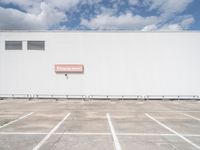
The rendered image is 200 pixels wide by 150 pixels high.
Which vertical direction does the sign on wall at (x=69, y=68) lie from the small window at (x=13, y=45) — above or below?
below

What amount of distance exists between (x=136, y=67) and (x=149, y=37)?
3.78 m

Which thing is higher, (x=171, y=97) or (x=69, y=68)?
(x=69, y=68)

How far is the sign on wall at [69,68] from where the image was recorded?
942 inches

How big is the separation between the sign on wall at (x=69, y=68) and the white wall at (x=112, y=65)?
1.38 feet

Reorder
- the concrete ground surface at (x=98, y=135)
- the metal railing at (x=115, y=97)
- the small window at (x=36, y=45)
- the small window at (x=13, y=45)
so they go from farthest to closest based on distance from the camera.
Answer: the small window at (x=13, y=45) < the small window at (x=36, y=45) < the metal railing at (x=115, y=97) < the concrete ground surface at (x=98, y=135)

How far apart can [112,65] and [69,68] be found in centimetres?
492

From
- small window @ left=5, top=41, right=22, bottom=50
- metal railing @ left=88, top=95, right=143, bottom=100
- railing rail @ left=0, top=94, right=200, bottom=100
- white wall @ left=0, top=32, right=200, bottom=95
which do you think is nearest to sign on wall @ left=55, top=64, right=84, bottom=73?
white wall @ left=0, top=32, right=200, bottom=95

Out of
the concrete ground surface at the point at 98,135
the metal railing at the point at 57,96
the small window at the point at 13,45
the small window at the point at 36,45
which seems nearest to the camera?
the concrete ground surface at the point at 98,135

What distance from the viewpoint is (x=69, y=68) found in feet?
78.9

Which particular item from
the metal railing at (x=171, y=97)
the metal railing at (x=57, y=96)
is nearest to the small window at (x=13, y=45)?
the metal railing at (x=57, y=96)

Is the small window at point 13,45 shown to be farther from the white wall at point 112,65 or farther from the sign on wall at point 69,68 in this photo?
the sign on wall at point 69,68

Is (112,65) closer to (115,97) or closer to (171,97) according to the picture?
(115,97)

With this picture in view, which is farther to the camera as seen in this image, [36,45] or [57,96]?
[36,45]

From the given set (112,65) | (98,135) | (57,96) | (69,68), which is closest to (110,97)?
(112,65)
